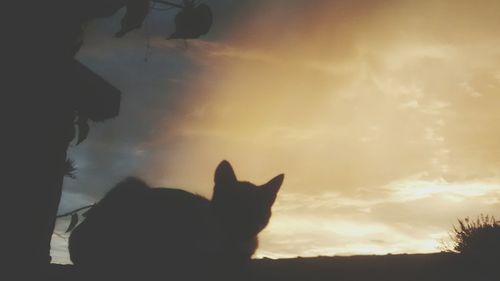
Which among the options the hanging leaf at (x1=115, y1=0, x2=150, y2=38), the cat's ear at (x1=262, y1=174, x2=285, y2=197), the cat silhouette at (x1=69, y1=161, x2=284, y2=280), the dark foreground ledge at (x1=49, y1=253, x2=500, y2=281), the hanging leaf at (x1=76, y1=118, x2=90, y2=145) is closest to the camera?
the hanging leaf at (x1=115, y1=0, x2=150, y2=38)

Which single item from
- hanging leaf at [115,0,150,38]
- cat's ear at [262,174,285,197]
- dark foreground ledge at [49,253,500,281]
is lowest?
dark foreground ledge at [49,253,500,281]

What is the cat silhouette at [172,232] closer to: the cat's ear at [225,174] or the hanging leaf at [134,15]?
the cat's ear at [225,174]

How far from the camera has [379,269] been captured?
10.1 ft

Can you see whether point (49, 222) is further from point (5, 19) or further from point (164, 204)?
point (164, 204)

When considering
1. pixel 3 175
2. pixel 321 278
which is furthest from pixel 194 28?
pixel 321 278

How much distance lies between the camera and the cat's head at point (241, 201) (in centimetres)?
502

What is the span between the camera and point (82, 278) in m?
3.52

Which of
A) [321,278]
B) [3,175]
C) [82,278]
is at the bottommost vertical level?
[82,278]

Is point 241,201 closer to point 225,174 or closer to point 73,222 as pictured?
point 225,174

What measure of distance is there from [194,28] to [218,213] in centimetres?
346

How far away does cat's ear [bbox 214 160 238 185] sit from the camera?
17.5 ft

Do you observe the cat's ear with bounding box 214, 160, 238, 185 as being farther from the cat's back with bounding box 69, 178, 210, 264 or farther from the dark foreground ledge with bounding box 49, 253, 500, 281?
the dark foreground ledge with bounding box 49, 253, 500, 281

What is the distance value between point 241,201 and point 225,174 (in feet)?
1.23

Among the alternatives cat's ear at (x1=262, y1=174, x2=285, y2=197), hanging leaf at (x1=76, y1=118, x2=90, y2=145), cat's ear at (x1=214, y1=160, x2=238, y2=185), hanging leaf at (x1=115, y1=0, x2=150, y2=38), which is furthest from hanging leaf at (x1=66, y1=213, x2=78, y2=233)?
cat's ear at (x1=262, y1=174, x2=285, y2=197)
